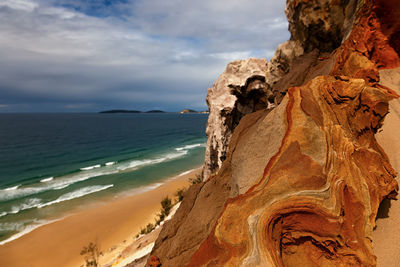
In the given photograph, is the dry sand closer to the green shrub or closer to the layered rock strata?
the layered rock strata

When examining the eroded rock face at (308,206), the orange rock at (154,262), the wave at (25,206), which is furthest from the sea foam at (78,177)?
the eroded rock face at (308,206)

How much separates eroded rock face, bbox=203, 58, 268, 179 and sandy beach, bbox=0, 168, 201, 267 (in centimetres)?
653

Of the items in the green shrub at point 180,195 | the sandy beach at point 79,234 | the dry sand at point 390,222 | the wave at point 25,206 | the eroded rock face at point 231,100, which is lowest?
the sandy beach at point 79,234

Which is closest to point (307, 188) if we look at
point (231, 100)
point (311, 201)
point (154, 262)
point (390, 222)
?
point (311, 201)

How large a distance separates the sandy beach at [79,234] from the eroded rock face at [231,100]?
257 inches

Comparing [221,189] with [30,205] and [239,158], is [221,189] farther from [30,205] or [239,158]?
[30,205]

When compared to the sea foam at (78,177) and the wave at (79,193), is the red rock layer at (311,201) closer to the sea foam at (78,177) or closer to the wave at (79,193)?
the wave at (79,193)

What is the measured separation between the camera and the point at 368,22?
22.1 feet

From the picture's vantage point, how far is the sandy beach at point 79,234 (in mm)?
11320

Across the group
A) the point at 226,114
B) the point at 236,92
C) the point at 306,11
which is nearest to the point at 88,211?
the point at 226,114

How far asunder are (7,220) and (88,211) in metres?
5.44

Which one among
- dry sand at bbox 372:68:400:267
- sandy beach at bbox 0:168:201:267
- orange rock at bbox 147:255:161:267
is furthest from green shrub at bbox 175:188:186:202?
dry sand at bbox 372:68:400:267

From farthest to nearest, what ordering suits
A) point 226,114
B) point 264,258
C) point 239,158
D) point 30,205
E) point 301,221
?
point 30,205
point 226,114
point 239,158
point 301,221
point 264,258

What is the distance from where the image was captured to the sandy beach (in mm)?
11320
